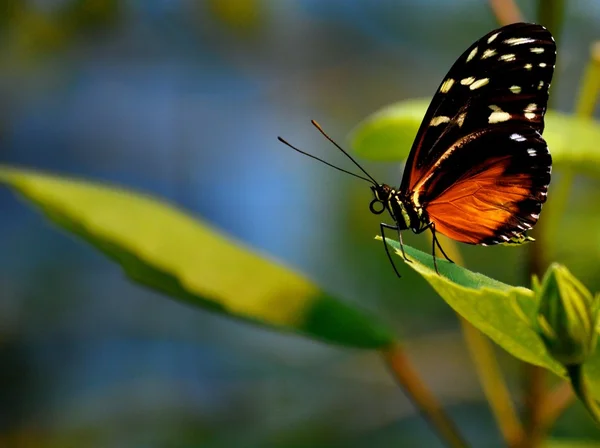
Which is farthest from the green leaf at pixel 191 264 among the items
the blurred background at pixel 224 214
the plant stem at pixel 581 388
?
the blurred background at pixel 224 214

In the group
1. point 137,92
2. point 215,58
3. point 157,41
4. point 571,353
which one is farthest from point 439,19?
point 571,353

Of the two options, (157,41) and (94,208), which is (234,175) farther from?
(94,208)

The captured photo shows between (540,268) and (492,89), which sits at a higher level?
(492,89)

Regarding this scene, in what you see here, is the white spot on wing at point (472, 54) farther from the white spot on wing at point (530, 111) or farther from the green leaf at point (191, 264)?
the green leaf at point (191, 264)

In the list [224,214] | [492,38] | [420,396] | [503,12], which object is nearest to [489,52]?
[492,38]

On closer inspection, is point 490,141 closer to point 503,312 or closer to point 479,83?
point 479,83

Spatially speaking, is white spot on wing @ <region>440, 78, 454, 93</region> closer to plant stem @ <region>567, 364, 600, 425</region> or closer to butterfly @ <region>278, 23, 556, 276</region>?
butterfly @ <region>278, 23, 556, 276</region>

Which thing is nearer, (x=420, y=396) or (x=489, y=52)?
(x=489, y=52)

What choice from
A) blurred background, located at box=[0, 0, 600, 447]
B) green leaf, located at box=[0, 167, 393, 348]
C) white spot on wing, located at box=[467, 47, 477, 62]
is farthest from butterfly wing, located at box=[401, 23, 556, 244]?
blurred background, located at box=[0, 0, 600, 447]
